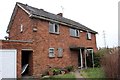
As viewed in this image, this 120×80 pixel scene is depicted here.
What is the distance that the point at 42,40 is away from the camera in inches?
770

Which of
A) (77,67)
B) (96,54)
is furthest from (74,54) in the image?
(96,54)

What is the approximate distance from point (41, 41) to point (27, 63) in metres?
2.69

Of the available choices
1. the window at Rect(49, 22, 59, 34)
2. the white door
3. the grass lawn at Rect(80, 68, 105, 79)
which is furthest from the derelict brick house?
the grass lawn at Rect(80, 68, 105, 79)

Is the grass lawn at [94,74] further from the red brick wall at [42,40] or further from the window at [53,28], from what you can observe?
the window at [53,28]

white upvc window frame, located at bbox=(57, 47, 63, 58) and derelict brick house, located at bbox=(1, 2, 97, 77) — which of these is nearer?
derelict brick house, located at bbox=(1, 2, 97, 77)

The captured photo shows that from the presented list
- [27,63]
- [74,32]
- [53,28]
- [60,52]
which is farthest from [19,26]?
[74,32]

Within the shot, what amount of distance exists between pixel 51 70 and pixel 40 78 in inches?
82.9

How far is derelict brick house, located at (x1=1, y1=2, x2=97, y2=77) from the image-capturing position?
18.1 metres

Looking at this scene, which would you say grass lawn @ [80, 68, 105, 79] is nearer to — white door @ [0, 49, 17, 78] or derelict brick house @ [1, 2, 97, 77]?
derelict brick house @ [1, 2, 97, 77]

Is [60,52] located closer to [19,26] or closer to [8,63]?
[19,26]

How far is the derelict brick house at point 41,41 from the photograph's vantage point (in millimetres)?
18078

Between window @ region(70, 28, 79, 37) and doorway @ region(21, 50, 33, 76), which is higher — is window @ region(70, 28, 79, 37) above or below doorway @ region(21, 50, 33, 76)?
above

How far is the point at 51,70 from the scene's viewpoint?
19.1 metres

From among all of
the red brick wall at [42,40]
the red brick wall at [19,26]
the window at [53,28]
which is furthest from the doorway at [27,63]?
the window at [53,28]
